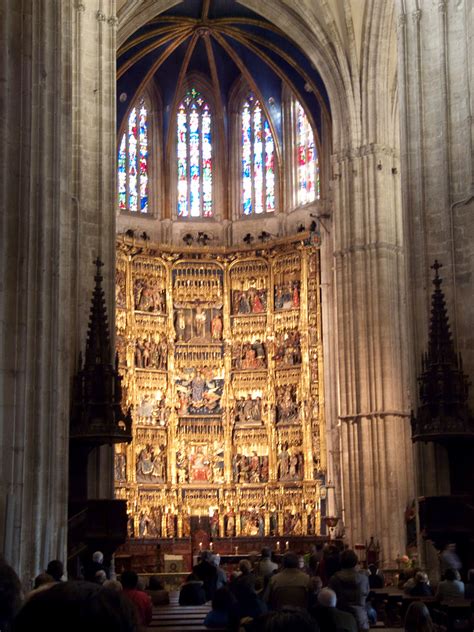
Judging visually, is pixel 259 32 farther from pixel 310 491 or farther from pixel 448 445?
pixel 448 445

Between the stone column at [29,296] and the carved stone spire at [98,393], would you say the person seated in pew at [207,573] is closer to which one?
the stone column at [29,296]

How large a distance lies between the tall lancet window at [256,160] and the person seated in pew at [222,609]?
29406mm

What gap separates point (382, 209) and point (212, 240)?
7905mm

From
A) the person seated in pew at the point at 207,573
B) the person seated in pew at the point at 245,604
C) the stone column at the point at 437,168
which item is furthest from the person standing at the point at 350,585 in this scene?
the stone column at the point at 437,168

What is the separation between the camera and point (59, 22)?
17.9m

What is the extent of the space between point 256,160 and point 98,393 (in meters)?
19.3

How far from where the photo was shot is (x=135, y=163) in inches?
1535

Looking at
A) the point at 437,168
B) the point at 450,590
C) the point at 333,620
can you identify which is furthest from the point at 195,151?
the point at 333,620

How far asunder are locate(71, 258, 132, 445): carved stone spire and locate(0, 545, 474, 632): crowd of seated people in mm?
4436

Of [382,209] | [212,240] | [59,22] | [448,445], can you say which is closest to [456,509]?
[448,445]

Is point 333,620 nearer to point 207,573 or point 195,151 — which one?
point 207,573

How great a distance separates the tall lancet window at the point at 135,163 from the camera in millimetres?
38647

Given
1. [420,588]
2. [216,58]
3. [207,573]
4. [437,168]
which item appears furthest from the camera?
[216,58]

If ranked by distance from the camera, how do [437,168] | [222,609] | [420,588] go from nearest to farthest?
[222,609] < [420,588] < [437,168]
